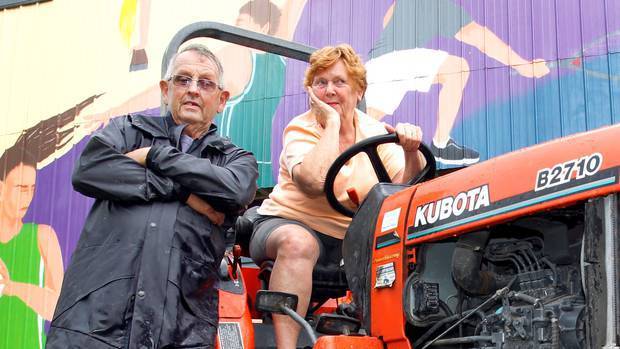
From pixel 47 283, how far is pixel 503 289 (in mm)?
10000

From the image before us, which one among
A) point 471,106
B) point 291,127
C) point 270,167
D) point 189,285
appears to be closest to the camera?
point 189,285

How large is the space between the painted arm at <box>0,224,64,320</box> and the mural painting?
18 mm

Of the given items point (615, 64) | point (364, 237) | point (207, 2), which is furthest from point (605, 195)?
point (207, 2)

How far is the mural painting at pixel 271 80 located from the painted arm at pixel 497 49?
1 centimetres

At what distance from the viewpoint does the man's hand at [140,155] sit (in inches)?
98.0

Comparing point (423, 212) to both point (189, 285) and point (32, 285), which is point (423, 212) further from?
point (32, 285)

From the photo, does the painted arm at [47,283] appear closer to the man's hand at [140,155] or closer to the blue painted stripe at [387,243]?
the man's hand at [140,155]

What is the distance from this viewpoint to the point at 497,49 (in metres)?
8.73

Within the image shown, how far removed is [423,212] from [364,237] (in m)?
0.32

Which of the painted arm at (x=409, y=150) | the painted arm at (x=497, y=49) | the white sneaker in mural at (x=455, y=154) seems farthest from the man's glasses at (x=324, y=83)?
the painted arm at (x=497, y=49)

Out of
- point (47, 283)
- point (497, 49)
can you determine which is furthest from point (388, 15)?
point (47, 283)

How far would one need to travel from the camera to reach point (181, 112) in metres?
2.67

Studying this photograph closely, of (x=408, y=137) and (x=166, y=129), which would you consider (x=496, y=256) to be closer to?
(x=408, y=137)

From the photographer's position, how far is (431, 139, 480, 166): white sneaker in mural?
339 inches
